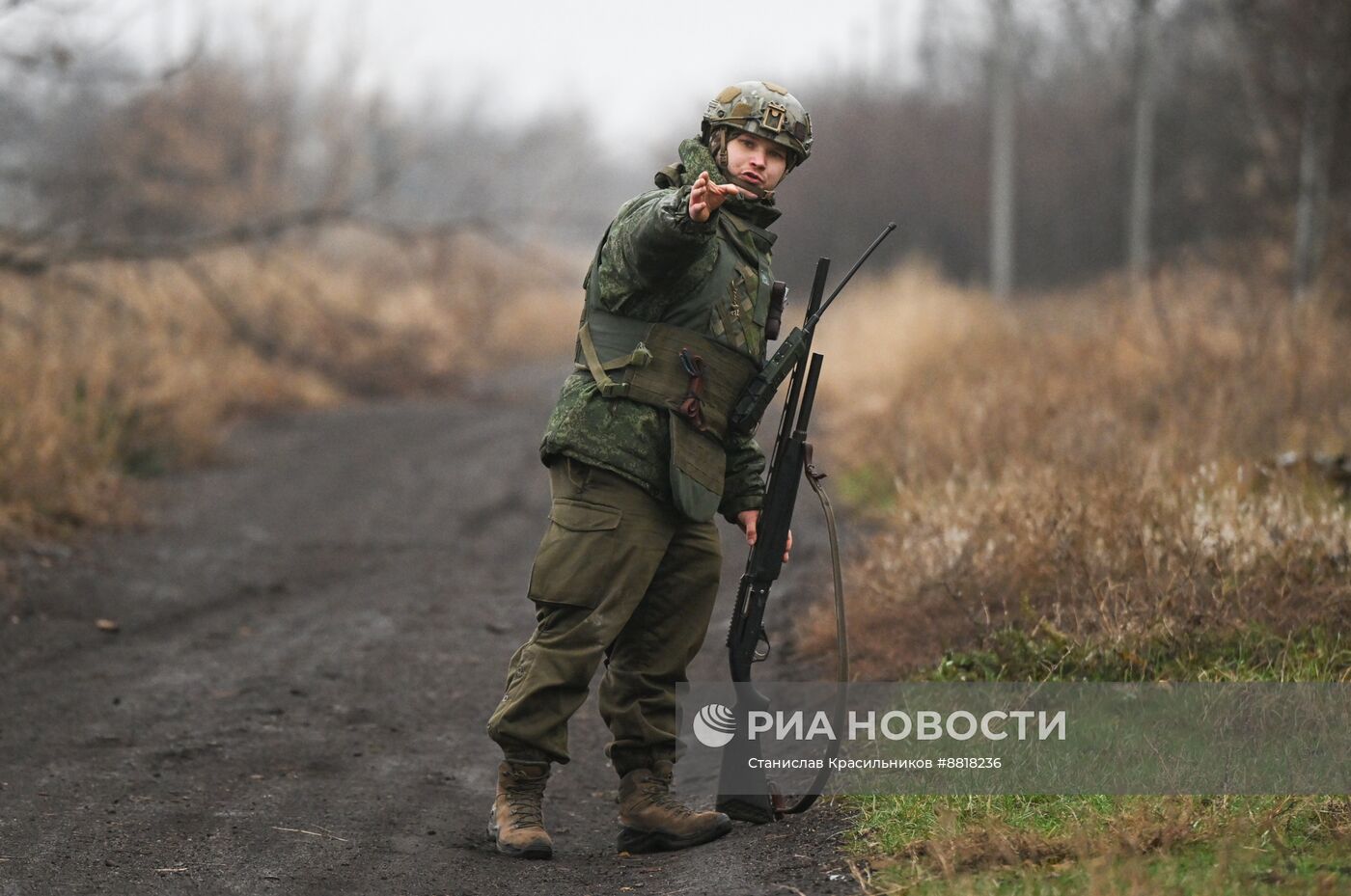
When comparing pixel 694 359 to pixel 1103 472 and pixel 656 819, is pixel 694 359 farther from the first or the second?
pixel 1103 472

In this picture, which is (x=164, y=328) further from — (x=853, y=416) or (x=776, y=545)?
(x=776, y=545)

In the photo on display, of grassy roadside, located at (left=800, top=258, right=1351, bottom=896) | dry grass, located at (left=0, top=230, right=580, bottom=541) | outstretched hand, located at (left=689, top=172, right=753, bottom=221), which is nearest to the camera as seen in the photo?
grassy roadside, located at (left=800, top=258, right=1351, bottom=896)

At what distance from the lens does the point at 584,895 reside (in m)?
3.62

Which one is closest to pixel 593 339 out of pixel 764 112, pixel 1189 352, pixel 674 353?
pixel 674 353

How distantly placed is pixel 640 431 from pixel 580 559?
380mm

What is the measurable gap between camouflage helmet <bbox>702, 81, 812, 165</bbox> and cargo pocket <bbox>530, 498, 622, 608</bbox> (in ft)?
3.54

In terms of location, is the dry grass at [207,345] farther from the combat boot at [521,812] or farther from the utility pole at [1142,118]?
the utility pole at [1142,118]

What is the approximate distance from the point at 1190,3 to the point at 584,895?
22.2m

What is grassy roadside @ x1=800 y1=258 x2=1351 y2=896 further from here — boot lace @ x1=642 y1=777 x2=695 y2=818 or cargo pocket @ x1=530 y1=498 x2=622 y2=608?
cargo pocket @ x1=530 y1=498 x2=622 y2=608

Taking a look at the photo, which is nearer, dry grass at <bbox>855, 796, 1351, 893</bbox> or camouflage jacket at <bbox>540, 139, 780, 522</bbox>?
dry grass at <bbox>855, 796, 1351, 893</bbox>

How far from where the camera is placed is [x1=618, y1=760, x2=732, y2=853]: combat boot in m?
4.01

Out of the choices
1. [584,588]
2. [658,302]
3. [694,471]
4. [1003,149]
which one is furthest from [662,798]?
[1003,149]

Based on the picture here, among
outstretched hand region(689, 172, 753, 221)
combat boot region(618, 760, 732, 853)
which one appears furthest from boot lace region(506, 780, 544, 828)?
outstretched hand region(689, 172, 753, 221)

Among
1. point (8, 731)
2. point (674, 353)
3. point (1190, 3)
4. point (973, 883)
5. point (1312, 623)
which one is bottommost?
point (8, 731)
